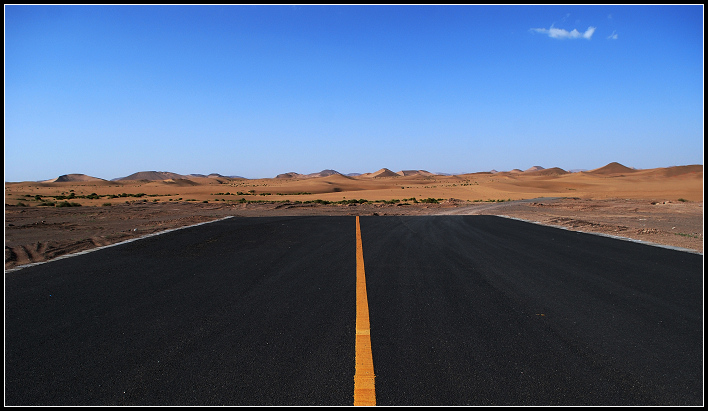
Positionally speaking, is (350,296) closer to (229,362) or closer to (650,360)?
(229,362)

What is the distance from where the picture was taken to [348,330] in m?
3.58

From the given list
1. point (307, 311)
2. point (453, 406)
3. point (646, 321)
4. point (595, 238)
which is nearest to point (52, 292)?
point (307, 311)

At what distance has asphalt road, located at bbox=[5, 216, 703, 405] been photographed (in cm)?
256

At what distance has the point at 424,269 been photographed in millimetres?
6234

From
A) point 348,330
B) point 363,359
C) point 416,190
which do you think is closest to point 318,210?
point 348,330

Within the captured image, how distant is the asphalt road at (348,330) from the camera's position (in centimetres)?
256

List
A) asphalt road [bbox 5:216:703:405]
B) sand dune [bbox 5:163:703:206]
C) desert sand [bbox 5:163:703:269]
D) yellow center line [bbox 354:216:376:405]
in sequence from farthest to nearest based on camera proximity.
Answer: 1. sand dune [bbox 5:163:703:206]
2. desert sand [bbox 5:163:703:269]
3. asphalt road [bbox 5:216:703:405]
4. yellow center line [bbox 354:216:376:405]

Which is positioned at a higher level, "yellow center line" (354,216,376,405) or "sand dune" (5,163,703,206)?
"sand dune" (5,163,703,206)

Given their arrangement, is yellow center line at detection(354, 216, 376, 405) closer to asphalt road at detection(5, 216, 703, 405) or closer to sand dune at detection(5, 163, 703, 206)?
asphalt road at detection(5, 216, 703, 405)

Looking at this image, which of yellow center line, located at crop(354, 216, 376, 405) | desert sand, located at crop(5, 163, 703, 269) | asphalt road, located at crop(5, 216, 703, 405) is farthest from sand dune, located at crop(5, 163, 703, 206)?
yellow center line, located at crop(354, 216, 376, 405)

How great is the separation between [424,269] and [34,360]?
16.2 ft

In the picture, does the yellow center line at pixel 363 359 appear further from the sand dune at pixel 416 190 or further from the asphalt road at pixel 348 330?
the sand dune at pixel 416 190

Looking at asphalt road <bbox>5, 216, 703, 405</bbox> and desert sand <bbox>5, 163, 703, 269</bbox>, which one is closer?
asphalt road <bbox>5, 216, 703, 405</bbox>

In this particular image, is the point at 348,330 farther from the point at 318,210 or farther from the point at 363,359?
the point at 318,210
